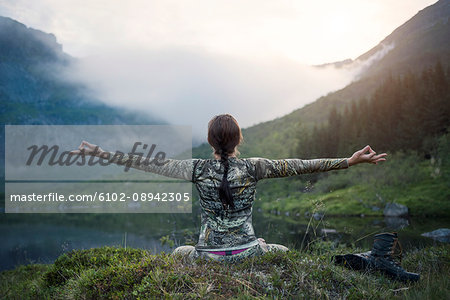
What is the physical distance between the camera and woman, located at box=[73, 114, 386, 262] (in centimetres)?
437

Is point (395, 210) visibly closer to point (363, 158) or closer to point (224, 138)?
point (363, 158)

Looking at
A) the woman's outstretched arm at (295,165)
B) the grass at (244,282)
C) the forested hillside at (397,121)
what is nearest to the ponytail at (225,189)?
the woman's outstretched arm at (295,165)

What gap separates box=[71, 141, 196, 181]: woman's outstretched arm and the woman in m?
0.01

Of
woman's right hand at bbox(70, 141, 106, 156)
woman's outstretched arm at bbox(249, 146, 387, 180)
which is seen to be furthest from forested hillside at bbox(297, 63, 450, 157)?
woman's right hand at bbox(70, 141, 106, 156)

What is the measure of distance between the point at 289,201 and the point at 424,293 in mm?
56617

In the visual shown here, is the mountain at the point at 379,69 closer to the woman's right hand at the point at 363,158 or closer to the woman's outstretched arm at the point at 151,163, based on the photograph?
the woman's outstretched arm at the point at 151,163

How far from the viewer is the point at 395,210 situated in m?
42.4

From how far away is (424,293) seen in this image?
4.12 m

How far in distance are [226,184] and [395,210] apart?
4504 centimetres

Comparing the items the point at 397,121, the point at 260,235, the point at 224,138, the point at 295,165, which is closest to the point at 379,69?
the point at 397,121

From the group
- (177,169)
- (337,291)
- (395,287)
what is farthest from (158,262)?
(395,287)

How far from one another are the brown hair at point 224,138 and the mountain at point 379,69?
1.92 feet

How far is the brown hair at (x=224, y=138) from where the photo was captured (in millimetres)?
4285

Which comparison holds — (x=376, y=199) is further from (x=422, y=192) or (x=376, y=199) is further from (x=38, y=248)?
(x=38, y=248)
